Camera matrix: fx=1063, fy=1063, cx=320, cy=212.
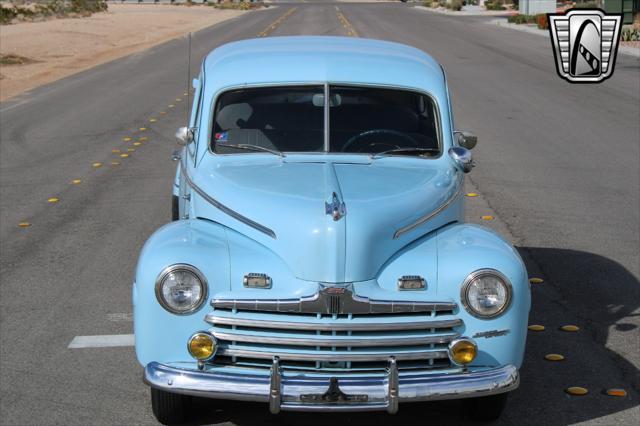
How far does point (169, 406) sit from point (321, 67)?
243 cm

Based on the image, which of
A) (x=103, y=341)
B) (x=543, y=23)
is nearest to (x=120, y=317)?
(x=103, y=341)

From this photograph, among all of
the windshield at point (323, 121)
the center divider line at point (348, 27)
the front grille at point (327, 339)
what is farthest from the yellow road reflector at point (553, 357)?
the center divider line at point (348, 27)

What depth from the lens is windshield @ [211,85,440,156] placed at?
21.1ft

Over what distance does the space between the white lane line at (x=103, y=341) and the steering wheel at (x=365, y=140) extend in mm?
1891

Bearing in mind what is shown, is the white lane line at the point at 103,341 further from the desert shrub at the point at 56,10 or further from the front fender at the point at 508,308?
the desert shrub at the point at 56,10

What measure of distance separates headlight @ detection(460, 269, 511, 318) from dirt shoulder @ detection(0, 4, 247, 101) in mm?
18221

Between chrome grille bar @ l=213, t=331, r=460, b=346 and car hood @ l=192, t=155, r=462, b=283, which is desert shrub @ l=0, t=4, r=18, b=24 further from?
chrome grille bar @ l=213, t=331, r=460, b=346

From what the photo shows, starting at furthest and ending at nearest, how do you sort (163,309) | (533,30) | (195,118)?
(533,30)
(195,118)
(163,309)

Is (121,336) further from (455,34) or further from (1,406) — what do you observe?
(455,34)

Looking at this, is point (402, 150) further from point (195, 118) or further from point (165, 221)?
point (165, 221)

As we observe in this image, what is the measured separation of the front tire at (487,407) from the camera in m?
5.50

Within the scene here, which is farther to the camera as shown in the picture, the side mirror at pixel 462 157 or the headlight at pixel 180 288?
the side mirror at pixel 462 157

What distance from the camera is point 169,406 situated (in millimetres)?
5445

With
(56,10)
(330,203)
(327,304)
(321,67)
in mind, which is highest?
(321,67)
